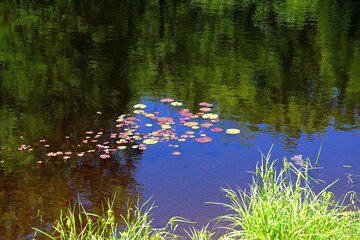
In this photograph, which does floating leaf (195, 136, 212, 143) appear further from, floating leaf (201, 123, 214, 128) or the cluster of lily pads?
floating leaf (201, 123, 214, 128)

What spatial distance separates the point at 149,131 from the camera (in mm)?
6004

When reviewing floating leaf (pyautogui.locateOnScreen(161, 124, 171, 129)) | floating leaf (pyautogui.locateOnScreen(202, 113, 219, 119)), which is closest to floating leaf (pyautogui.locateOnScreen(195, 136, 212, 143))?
floating leaf (pyautogui.locateOnScreen(161, 124, 171, 129))

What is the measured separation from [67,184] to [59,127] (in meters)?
1.57

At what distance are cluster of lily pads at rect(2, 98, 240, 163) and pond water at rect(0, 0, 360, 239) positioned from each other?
0.15ft

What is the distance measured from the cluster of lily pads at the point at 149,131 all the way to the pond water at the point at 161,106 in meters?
0.04

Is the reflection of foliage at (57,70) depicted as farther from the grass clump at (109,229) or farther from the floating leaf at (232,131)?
the grass clump at (109,229)

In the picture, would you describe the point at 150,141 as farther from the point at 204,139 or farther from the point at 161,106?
the point at 161,106

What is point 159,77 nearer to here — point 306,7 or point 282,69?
point 282,69

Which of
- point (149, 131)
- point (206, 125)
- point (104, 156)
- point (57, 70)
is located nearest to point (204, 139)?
point (206, 125)

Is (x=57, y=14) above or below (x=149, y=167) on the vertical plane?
above

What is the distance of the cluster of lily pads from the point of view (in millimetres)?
5469

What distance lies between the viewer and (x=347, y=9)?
813 inches

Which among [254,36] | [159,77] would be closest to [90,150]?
[159,77]

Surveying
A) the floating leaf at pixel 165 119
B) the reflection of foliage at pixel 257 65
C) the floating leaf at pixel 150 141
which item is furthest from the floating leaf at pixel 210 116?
the floating leaf at pixel 150 141
